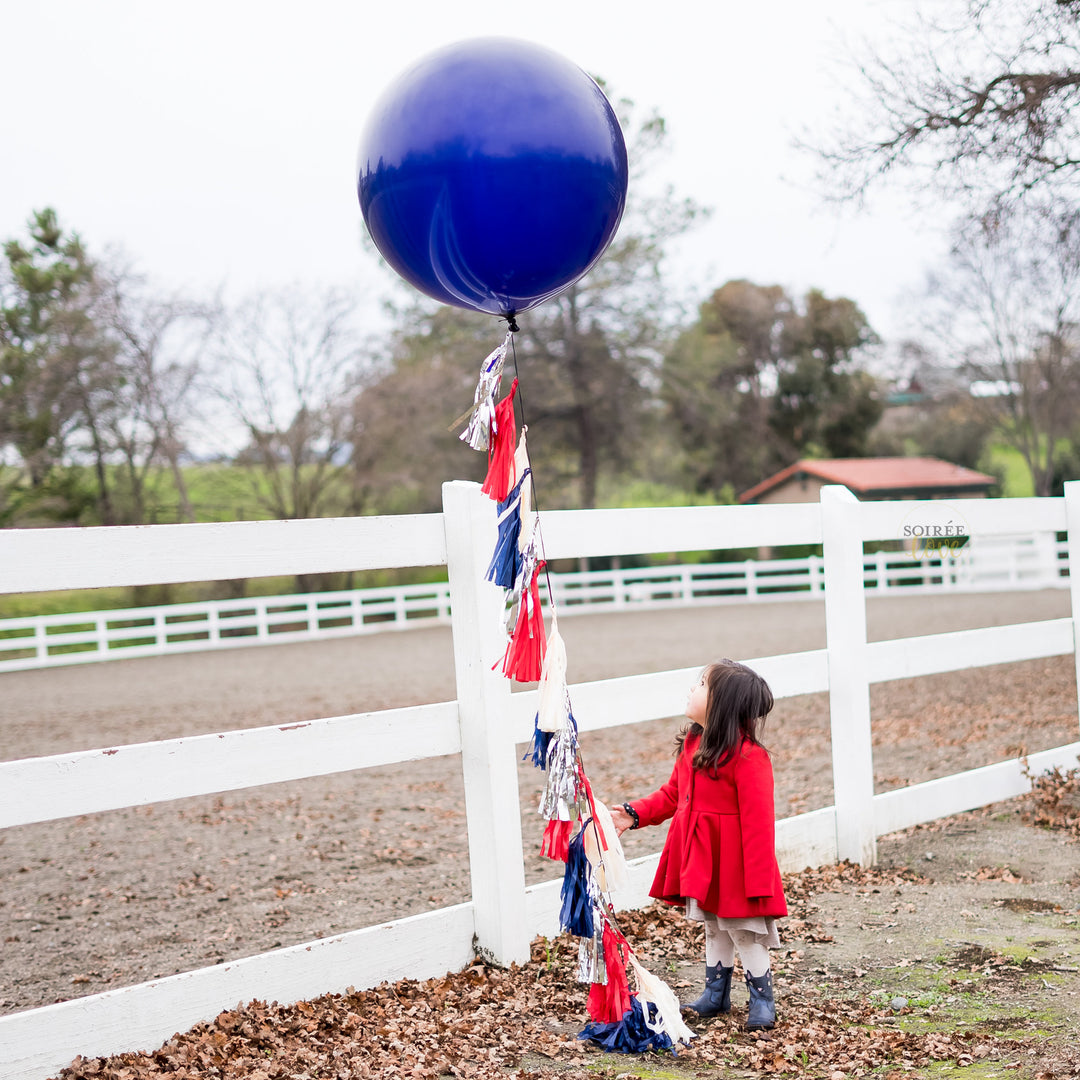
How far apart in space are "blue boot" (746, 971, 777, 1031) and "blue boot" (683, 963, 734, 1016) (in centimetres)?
10

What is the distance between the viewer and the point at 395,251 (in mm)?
2955

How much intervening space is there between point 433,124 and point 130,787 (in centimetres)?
201

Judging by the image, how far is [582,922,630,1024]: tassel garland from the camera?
2.83 meters

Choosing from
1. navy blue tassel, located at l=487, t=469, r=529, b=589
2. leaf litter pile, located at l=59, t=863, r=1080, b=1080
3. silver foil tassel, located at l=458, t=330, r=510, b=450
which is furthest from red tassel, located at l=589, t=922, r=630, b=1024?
silver foil tassel, located at l=458, t=330, r=510, b=450

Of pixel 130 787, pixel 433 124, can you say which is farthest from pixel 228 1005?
pixel 433 124

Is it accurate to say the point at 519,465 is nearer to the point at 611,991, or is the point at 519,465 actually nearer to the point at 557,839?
the point at 557,839

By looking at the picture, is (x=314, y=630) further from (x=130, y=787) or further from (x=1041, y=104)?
(x=130, y=787)

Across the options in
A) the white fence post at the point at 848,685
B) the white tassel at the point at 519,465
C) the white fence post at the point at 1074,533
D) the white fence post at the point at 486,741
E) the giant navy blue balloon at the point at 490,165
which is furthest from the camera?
the white fence post at the point at 1074,533

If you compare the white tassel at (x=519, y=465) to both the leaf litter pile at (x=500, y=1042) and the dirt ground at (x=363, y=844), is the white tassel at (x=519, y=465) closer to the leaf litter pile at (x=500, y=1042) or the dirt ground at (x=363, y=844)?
the leaf litter pile at (x=500, y=1042)

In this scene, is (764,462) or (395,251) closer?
(395,251)

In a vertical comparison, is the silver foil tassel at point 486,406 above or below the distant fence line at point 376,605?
above

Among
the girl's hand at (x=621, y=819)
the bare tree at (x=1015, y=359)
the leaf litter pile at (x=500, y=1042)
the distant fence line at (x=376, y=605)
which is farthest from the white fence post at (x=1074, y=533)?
the bare tree at (x=1015, y=359)

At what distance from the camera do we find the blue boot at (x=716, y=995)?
3.10 meters

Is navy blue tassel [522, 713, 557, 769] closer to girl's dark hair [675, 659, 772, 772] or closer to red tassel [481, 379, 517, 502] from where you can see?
girl's dark hair [675, 659, 772, 772]
